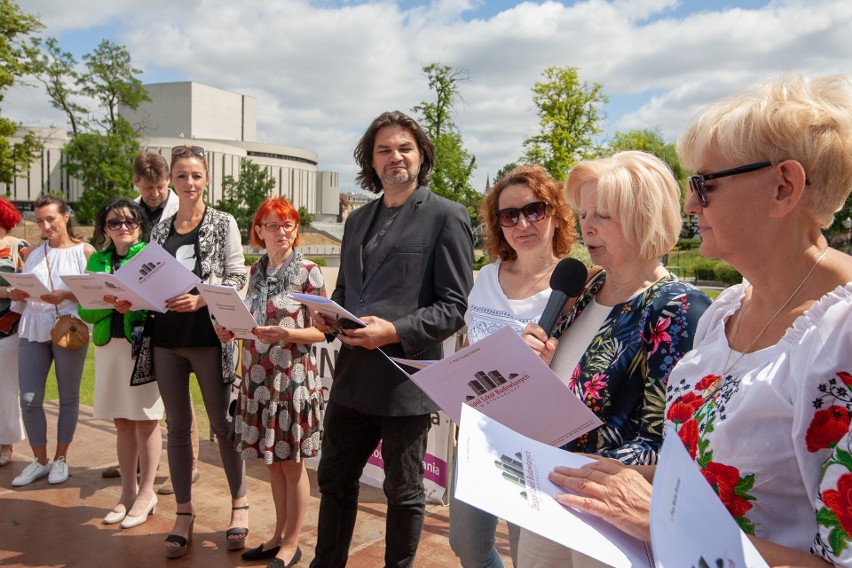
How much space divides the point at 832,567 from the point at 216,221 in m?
3.81

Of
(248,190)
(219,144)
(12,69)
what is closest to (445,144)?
(12,69)

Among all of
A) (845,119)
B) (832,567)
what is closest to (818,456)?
(832,567)

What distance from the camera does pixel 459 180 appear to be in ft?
82.0

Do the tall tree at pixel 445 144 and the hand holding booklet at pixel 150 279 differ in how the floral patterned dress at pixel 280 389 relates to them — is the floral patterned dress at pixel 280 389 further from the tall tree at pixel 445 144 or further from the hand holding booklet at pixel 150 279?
the tall tree at pixel 445 144

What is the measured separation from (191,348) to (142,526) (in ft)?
4.53

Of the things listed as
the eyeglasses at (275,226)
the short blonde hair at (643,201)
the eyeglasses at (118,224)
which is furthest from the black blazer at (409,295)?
the eyeglasses at (118,224)

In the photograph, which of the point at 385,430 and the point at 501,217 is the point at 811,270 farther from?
the point at 385,430

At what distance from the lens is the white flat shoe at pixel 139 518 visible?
14.3ft

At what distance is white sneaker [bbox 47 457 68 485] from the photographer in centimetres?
509

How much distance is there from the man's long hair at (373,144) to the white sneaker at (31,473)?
12.1 feet

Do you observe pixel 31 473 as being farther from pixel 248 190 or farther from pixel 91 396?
pixel 248 190

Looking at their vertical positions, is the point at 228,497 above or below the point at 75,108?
below

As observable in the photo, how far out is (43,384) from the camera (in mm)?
5375

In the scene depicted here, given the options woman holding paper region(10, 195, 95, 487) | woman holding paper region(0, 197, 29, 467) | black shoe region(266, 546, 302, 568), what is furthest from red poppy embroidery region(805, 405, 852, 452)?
woman holding paper region(0, 197, 29, 467)
